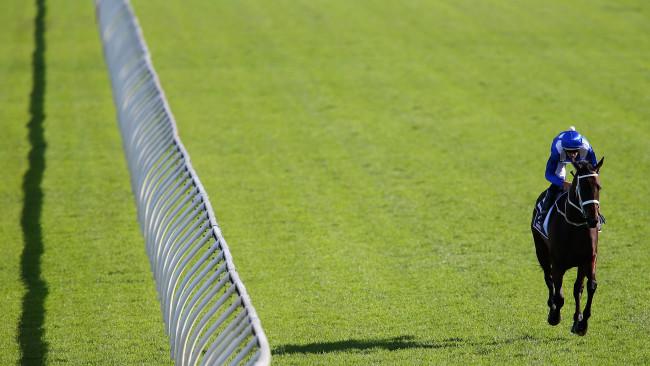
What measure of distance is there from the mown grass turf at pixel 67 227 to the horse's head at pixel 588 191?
3369 millimetres

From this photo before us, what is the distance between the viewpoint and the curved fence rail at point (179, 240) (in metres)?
5.28

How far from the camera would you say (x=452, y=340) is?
760 cm

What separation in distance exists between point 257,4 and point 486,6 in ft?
19.2

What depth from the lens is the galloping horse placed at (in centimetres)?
674

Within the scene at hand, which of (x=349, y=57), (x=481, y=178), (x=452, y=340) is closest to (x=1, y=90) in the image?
(x=349, y=57)

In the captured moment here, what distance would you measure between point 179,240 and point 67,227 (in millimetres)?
4537

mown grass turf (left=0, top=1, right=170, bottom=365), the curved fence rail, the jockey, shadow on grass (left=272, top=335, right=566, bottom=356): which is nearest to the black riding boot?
the jockey

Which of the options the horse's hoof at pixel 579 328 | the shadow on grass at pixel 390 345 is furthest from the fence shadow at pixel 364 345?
the horse's hoof at pixel 579 328

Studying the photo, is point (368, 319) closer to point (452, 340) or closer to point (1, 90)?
point (452, 340)

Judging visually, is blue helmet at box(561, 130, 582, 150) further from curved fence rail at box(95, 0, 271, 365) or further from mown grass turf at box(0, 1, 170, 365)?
mown grass turf at box(0, 1, 170, 365)

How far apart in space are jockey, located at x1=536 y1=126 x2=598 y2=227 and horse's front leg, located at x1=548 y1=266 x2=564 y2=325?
1.81 feet

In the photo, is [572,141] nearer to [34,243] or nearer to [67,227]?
[34,243]

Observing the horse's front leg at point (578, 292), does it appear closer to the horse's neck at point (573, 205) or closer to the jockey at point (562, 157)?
the horse's neck at point (573, 205)

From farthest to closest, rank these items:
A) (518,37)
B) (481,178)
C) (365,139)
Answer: (518,37)
(365,139)
(481,178)
